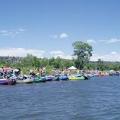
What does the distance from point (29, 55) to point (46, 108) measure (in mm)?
133205

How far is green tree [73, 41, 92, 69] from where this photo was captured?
630 ft

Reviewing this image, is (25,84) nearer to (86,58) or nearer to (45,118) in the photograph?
(45,118)

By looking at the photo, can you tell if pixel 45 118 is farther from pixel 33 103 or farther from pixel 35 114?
pixel 33 103

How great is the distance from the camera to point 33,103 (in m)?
57.7

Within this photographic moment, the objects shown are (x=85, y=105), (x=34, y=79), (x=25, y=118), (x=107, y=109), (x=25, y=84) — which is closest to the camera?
(x=25, y=118)

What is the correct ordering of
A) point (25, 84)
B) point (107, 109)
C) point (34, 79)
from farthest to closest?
point (34, 79) → point (25, 84) → point (107, 109)

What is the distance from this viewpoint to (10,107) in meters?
52.7

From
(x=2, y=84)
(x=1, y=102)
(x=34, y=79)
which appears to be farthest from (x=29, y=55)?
(x=1, y=102)

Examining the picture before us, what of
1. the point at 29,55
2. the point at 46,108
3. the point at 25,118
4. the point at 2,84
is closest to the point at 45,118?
the point at 25,118

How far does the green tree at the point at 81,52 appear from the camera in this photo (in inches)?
7564

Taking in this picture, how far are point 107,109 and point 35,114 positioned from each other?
8441 millimetres

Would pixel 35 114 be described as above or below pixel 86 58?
below

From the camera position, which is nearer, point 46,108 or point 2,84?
point 46,108

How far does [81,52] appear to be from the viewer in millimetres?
192250
